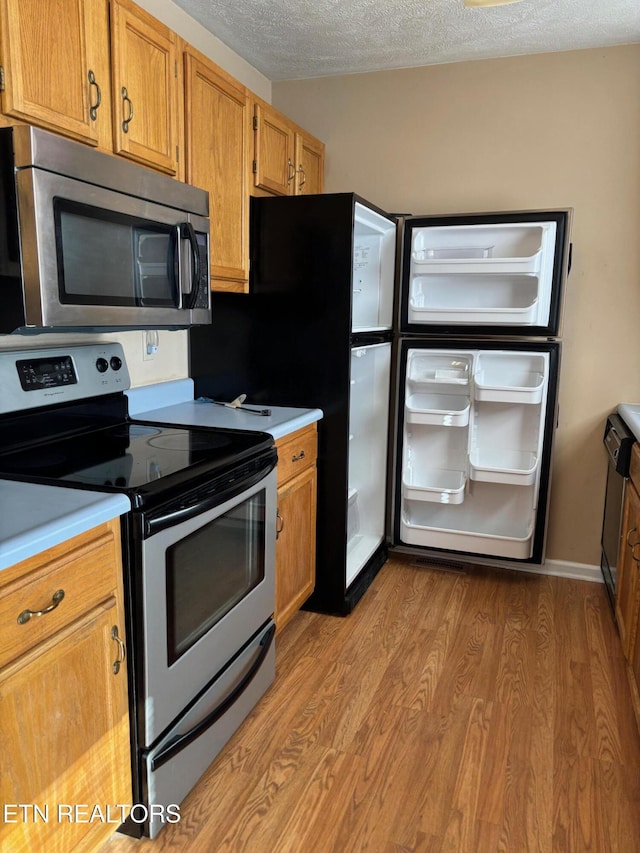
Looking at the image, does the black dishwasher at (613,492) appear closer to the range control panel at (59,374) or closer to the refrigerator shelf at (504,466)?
the refrigerator shelf at (504,466)

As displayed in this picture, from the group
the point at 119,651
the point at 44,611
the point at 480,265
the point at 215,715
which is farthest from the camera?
the point at 480,265

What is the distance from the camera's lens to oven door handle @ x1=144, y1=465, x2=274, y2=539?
56.9 inches

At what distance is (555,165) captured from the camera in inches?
117

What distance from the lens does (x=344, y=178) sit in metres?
3.29

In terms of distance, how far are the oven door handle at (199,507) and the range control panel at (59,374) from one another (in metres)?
0.56

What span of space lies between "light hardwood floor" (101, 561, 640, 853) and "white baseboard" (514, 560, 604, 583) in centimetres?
36

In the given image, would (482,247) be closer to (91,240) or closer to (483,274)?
(483,274)

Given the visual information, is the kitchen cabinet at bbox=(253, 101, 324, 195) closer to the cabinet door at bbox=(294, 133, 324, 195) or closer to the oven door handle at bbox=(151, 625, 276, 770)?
the cabinet door at bbox=(294, 133, 324, 195)

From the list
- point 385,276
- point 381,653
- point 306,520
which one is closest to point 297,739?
point 381,653

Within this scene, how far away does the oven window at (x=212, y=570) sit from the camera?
5.15ft

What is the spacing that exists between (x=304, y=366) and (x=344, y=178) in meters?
1.28

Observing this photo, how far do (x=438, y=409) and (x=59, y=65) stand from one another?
2.14 meters

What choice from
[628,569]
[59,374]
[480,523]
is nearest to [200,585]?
[59,374]

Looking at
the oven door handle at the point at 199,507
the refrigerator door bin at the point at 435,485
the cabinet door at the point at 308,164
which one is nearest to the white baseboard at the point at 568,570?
the refrigerator door bin at the point at 435,485
